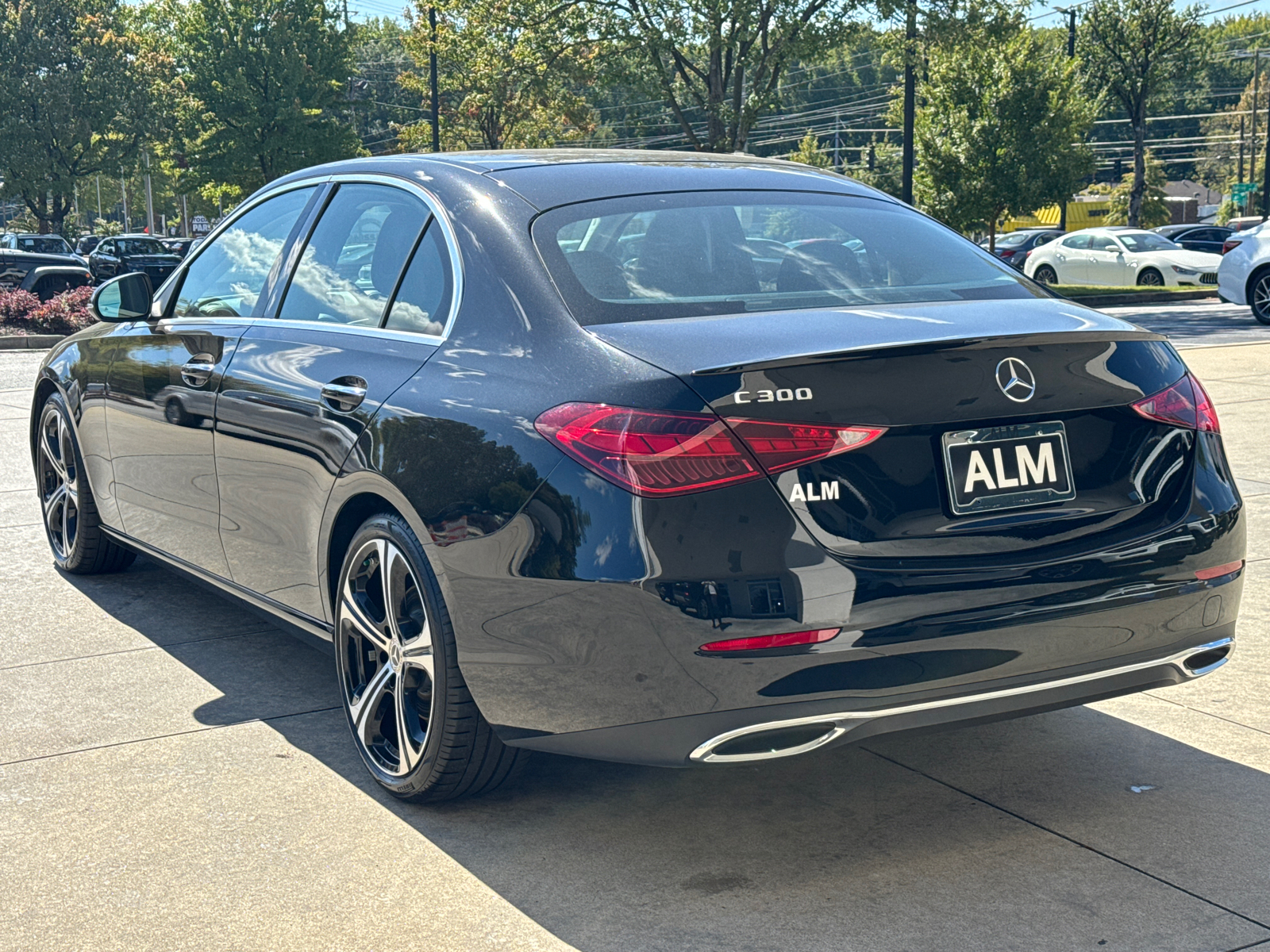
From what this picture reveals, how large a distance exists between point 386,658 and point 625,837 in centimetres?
79

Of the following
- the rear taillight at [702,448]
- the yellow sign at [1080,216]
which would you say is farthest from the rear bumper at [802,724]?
the yellow sign at [1080,216]

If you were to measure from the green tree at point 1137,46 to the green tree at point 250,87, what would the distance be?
27.1 meters

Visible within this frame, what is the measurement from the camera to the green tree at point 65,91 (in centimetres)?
5428

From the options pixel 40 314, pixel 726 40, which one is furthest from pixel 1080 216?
pixel 40 314

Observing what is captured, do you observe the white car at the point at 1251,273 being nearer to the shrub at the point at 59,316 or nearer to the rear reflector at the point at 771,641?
the shrub at the point at 59,316

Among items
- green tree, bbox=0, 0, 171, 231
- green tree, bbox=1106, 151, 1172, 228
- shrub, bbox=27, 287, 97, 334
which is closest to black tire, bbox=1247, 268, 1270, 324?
shrub, bbox=27, 287, 97, 334

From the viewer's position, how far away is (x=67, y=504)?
6.22 m

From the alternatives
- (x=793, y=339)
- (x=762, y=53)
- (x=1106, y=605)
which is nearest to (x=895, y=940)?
(x=1106, y=605)

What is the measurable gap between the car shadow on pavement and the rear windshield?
109cm

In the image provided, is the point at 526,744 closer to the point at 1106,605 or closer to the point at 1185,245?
the point at 1106,605

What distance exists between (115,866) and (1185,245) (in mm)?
38773

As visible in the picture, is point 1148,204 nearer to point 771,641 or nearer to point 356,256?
point 356,256

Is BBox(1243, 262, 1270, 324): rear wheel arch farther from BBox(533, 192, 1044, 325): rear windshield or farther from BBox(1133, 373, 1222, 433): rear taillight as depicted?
BBox(1133, 373, 1222, 433): rear taillight

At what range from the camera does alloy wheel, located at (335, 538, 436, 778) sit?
3.60m
